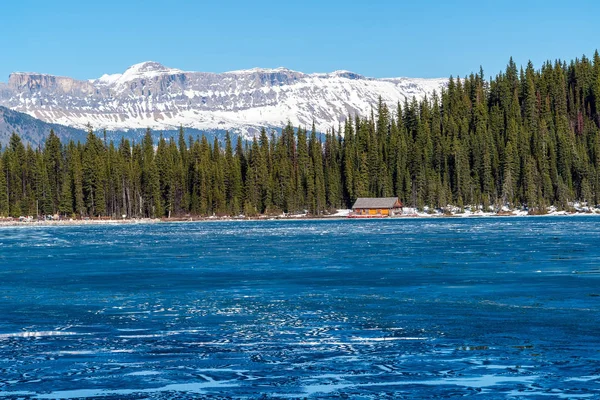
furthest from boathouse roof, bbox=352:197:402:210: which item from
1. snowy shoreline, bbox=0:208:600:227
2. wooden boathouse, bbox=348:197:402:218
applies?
snowy shoreline, bbox=0:208:600:227

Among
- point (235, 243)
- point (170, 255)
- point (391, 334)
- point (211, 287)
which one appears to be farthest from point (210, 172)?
point (391, 334)

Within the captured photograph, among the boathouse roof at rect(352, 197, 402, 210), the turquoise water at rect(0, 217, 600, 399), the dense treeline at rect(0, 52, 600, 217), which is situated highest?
the dense treeline at rect(0, 52, 600, 217)

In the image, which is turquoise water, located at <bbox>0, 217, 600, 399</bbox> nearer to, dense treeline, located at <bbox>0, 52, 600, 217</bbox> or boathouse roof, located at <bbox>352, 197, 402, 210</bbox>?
boathouse roof, located at <bbox>352, 197, 402, 210</bbox>

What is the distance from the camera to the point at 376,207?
184000 mm

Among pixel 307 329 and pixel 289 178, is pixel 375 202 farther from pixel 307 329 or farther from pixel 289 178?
pixel 307 329

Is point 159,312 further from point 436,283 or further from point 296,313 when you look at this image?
point 436,283

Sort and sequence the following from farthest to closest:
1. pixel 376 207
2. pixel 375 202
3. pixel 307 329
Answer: pixel 375 202, pixel 376 207, pixel 307 329

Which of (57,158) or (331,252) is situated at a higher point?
(57,158)

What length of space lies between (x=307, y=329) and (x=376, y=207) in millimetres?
157557

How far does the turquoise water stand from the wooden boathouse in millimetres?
129089

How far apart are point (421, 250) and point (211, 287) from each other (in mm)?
26819

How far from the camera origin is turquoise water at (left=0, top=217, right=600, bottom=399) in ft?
64.7

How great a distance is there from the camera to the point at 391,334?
A: 26141mm

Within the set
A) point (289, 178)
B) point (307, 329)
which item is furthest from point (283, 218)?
point (307, 329)
